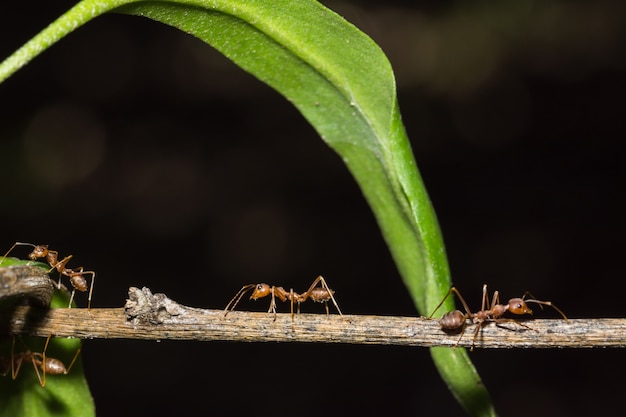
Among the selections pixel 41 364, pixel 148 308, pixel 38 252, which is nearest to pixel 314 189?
pixel 38 252

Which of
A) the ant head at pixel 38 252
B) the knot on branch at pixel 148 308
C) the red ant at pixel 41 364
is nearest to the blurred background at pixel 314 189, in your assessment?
the ant head at pixel 38 252

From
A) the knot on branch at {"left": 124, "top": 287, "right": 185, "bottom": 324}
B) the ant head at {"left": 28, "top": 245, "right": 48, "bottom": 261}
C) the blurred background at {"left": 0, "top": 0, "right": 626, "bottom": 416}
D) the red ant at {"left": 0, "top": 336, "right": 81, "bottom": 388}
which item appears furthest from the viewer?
the blurred background at {"left": 0, "top": 0, "right": 626, "bottom": 416}

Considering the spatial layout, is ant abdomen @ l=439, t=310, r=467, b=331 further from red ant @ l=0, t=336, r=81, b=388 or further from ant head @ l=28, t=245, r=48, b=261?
ant head @ l=28, t=245, r=48, b=261

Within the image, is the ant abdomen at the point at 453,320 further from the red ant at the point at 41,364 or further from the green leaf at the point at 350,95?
the red ant at the point at 41,364

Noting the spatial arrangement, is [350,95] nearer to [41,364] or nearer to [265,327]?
[265,327]

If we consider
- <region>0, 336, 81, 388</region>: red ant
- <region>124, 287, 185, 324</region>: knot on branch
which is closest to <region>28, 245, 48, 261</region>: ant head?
<region>0, 336, 81, 388</region>: red ant

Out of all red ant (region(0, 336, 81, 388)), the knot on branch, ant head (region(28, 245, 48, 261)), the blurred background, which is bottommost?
red ant (region(0, 336, 81, 388))

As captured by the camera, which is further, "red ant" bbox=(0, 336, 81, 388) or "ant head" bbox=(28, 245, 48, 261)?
"ant head" bbox=(28, 245, 48, 261)
